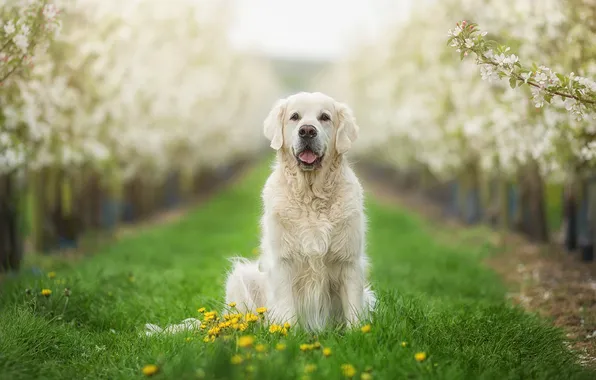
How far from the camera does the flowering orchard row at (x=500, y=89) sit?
174 inches

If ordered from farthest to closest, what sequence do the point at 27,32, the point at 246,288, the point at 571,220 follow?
the point at 571,220 → the point at 246,288 → the point at 27,32

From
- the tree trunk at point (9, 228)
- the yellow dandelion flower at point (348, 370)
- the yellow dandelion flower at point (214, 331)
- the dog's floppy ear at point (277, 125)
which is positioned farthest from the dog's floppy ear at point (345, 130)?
the tree trunk at point (9, 228)

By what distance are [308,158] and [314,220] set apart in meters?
0.46

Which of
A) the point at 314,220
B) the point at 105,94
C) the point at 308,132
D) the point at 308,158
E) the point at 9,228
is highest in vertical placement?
the point at 105,94

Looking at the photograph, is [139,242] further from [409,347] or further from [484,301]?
[409,347]

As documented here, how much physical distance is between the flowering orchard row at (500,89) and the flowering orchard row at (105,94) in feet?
11.8

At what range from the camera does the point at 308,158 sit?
4.87 m

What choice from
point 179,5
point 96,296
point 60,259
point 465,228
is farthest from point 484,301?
point 179,5

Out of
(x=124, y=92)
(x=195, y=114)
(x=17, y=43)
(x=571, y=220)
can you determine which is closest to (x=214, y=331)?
(x=17, y=43)

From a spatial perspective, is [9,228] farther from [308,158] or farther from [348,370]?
[348,370]

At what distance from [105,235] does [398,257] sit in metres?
6.74

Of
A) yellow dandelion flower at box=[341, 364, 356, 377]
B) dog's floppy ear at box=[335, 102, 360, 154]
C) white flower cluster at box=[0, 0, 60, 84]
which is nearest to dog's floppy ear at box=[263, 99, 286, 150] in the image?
dog's floppy ear at box=[335, 102, 360, 154]

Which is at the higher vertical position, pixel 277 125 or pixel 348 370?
pixel 277 125

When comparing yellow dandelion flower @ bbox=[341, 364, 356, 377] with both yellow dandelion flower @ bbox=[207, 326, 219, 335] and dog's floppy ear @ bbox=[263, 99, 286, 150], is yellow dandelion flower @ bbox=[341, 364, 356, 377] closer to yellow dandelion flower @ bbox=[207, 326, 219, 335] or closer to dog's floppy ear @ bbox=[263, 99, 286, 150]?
yellow dandelion flower @ bbox=[207, 326, 219, 335]
